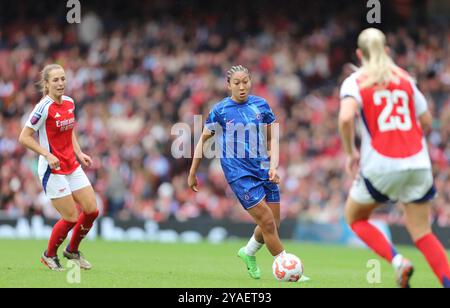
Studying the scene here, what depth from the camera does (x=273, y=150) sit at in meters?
10.5

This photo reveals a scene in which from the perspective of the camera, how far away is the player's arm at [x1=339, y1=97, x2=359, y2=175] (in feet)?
26.5

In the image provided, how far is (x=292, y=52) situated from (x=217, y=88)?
7.46 ft

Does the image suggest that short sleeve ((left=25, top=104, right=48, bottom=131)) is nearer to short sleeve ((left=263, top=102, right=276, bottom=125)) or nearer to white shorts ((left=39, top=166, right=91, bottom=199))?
white shorts ((left=39, top=166, right=91, bottom=199))

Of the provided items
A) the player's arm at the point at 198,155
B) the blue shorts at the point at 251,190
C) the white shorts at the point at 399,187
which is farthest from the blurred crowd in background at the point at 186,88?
the white shorts at the point at 399,187

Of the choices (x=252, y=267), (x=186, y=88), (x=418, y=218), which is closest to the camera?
(x=418, y=218)

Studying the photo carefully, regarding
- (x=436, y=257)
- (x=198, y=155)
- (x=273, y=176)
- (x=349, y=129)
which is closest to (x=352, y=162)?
(x=349, y=129)

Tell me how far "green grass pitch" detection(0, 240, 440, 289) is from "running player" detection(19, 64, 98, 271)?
55 cm

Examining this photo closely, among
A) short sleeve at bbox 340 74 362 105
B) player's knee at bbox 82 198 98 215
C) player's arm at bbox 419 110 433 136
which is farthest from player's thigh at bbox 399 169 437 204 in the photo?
player's knee at bbox 82 198 98 215

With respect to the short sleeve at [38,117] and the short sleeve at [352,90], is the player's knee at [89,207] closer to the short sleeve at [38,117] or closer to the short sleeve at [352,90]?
the short sleeve at [38,117]

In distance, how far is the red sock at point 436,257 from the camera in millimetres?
8195

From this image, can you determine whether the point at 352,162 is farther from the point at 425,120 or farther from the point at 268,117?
the point at 268,117

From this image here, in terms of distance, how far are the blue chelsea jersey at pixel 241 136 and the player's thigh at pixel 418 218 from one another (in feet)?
7.87

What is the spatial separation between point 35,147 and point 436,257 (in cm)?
472

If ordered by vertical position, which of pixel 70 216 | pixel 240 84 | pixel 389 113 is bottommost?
pixel 70 216
